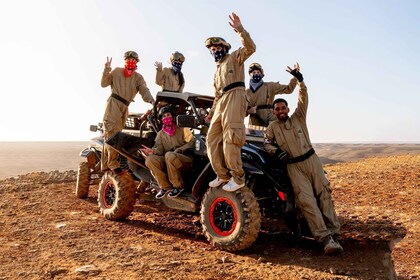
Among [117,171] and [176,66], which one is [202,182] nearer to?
[117,171]

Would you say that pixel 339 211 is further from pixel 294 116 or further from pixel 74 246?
pixel 74 246

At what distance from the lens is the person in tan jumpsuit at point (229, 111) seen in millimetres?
5004

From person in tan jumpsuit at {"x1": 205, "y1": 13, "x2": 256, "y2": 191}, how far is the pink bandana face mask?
1316 millimetres

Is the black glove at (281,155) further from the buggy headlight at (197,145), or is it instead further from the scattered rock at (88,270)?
the scattered rock at (88,270)

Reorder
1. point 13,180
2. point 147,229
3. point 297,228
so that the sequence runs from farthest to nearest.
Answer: point 13,180
point 147,229
point 297,228

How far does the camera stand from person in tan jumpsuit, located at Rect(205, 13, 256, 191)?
197 inches


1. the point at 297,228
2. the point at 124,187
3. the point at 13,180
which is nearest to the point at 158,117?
the point at 124,187

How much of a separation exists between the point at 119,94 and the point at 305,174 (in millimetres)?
4215

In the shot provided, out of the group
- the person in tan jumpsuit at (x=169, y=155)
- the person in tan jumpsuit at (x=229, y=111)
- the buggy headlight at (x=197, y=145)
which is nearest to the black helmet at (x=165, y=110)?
the person in tan jumpsuit at (x=169, y=155)

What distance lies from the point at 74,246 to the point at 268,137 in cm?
299

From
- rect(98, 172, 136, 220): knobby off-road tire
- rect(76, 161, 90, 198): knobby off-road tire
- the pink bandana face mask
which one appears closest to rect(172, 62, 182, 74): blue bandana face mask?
rect(76, 161, 90, 198): knobby off-road tire

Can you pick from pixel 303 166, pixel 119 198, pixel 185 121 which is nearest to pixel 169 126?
pixel 185 121

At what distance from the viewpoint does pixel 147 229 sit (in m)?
6.43

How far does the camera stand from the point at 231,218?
17.0 feet
